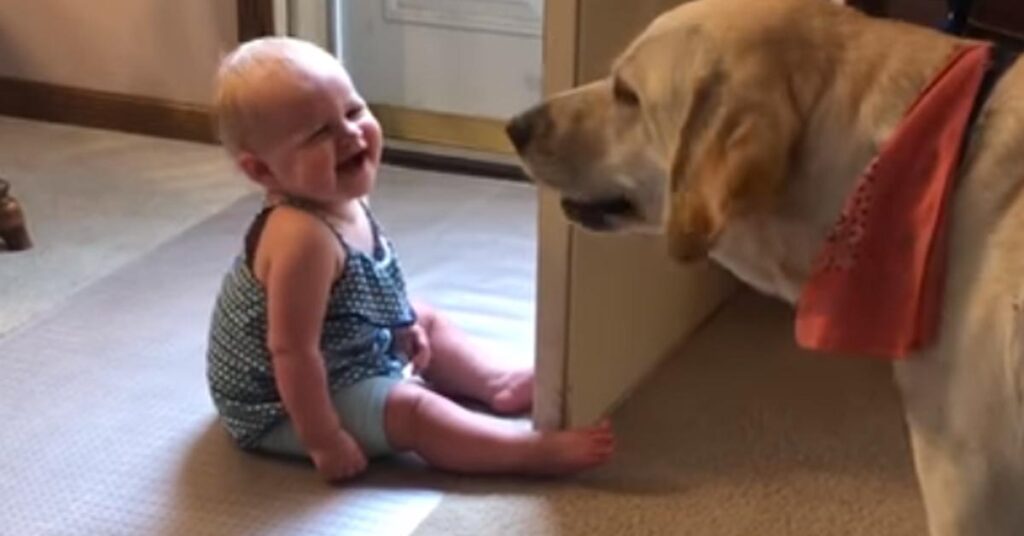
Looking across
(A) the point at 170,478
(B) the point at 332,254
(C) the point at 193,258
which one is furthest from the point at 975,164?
(C) the point at 193,258

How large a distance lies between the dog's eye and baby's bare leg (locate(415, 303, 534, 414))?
2.28 feet

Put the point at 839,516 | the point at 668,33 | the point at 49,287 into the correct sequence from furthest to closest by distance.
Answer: the point at 49,287
the point at 839,516
the point at 668,33

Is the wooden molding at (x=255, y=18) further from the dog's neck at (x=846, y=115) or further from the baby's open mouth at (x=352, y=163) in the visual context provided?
the dog's neck at (x=846, y=115)

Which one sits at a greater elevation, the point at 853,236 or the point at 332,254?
the point at 853,236

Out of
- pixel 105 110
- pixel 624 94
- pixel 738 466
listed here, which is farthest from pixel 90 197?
pixel 624 94

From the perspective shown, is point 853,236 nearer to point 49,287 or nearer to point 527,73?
point 49,287

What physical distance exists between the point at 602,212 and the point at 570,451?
467mm

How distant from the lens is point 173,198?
2.76 metres

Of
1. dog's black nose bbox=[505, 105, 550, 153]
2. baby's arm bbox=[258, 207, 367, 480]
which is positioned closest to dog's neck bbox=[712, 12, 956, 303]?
dog's black nose bbox=[505, 105, 550, 153]

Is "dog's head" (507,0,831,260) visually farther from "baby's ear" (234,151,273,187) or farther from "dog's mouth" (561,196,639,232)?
"baby's ear" (234,151,273,187)

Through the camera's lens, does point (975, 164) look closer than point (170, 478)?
Yes

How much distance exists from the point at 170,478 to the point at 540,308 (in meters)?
0.45

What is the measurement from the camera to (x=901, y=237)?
49.1 inches

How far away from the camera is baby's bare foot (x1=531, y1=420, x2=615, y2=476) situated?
1.87 meters
